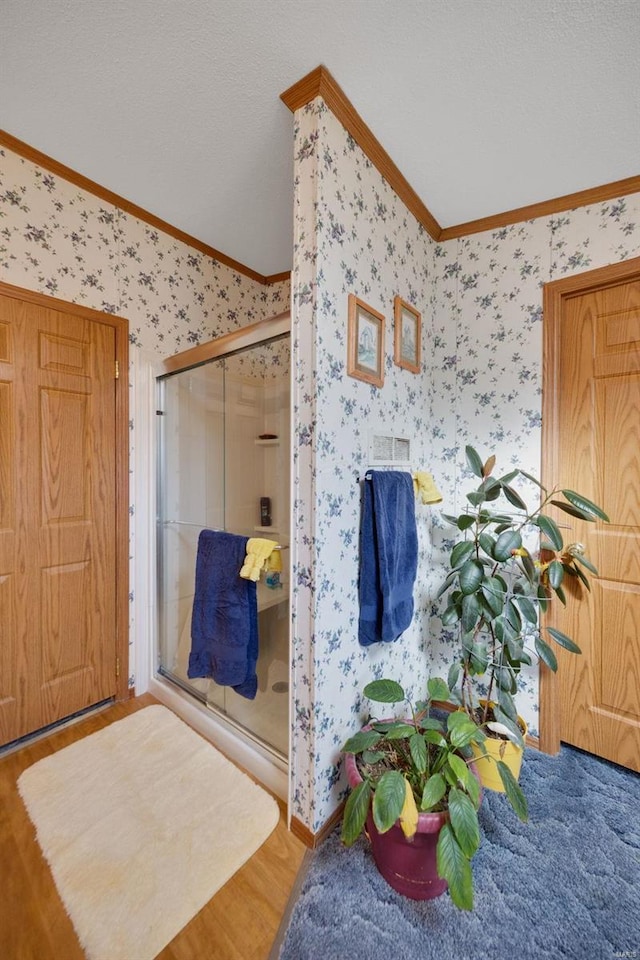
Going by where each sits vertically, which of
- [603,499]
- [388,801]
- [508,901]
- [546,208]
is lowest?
[508,901]

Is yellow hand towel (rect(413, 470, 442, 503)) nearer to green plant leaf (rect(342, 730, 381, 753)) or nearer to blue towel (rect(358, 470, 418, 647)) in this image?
blue towel (rect(358, 470, 418, 647))

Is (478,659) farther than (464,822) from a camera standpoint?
Yes

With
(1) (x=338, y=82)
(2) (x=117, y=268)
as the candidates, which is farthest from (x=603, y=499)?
(2) (x=117, y=268)

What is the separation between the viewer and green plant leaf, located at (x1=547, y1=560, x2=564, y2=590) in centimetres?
147

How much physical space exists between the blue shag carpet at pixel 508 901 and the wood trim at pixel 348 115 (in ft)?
8.07

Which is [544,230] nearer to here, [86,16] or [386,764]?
[86,16]

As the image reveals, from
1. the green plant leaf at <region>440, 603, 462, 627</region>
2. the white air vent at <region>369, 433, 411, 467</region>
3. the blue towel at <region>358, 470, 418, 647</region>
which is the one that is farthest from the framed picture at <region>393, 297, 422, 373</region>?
the green plant leaf at <region>440, 603, 462, 627</region>

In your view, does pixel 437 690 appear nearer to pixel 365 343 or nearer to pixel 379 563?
pixel 379 563

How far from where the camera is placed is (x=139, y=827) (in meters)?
1.25

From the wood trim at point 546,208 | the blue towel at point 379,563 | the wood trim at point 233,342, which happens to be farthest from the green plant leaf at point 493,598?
the wood trim at point 546,208

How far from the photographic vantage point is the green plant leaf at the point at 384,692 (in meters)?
1.21

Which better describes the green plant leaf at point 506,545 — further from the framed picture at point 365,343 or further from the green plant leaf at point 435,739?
the framed picture at point 365,343

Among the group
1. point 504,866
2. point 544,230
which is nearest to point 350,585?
point 504,866

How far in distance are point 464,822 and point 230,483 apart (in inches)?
57.4
